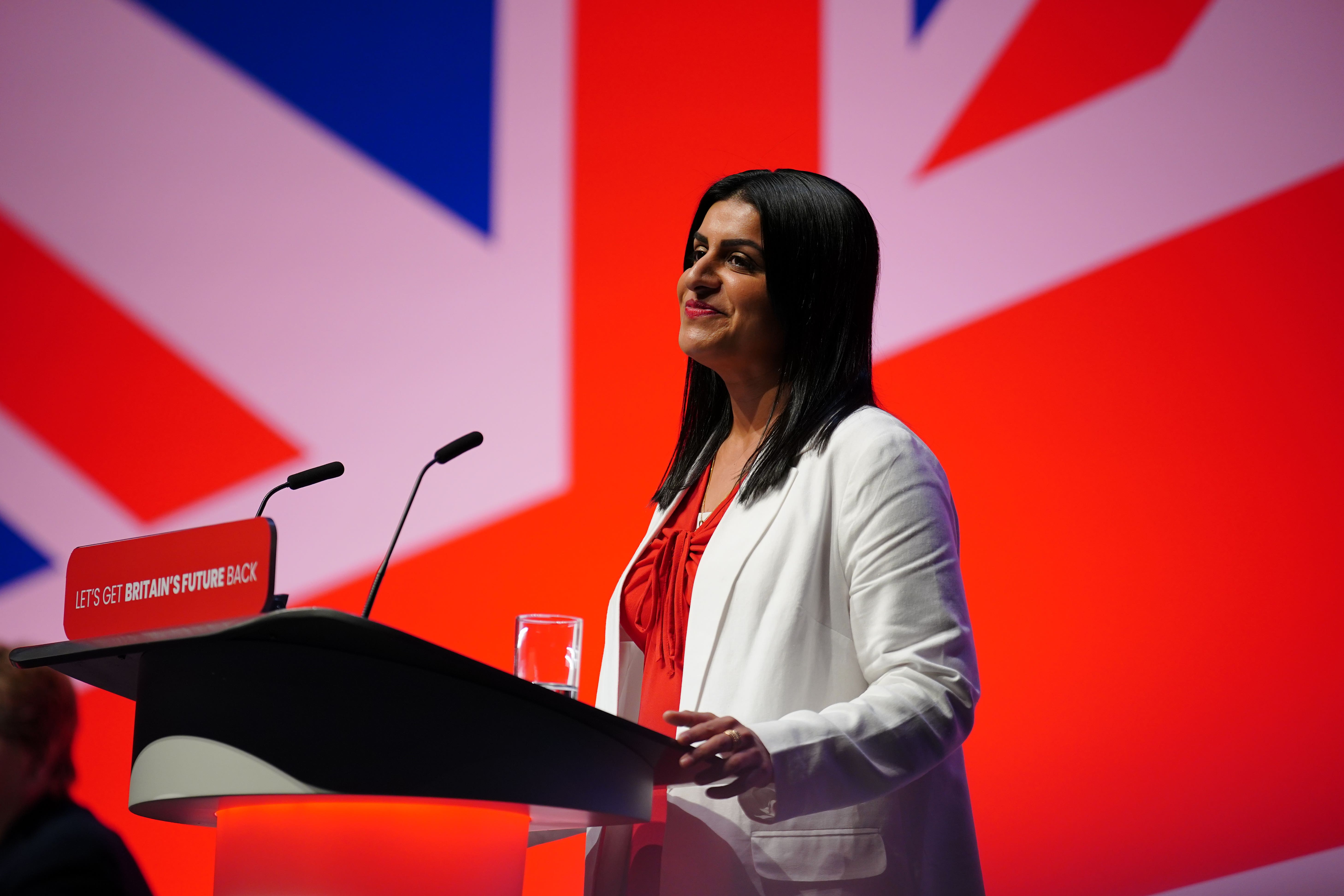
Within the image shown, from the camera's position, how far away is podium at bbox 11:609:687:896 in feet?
3.09

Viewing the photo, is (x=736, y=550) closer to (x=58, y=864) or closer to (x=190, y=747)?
(x=190, y=747)

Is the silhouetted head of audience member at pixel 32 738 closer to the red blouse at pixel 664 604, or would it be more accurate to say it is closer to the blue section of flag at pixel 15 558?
the red blouse at pixel 664 604

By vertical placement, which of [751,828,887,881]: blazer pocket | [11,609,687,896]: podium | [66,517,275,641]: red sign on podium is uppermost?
[66,517,275,641]: red sign on podium

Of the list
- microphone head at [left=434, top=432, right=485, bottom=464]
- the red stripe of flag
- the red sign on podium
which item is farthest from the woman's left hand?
the red stripe of flag

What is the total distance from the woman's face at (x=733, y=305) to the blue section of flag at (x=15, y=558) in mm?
2265

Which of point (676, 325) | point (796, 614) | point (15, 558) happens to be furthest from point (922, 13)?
point (15, 558)

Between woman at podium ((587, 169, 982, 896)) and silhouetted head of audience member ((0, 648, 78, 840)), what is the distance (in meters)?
0.80

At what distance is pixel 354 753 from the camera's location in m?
0.95

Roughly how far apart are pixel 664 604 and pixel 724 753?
1.78 ft

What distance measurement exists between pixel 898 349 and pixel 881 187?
386 mm

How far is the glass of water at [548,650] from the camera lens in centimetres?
154

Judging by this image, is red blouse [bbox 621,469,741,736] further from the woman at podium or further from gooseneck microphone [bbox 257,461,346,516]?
gooseneck microphone [bbox 257,461,346,516]

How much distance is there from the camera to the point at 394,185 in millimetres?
3166

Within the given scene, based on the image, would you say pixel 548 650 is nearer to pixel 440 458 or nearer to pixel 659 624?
pixel 659 624
